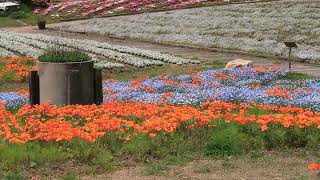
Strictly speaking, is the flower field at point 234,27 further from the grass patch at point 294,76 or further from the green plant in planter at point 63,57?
the green plant in planter at point 63,57

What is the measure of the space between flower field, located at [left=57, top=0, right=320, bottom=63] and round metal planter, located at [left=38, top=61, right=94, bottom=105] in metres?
12.9

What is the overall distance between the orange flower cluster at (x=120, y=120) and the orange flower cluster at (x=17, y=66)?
A: 952cm

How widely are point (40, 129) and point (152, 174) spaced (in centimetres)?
256

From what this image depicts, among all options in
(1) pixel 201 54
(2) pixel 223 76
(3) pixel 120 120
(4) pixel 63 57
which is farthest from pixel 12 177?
(1) pixel 201 54

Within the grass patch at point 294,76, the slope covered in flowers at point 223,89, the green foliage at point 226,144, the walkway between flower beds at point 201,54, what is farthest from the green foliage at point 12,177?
the walkway between flower beds at point 201,54

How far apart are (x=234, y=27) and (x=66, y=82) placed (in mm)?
25722

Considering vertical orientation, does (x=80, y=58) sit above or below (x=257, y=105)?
above

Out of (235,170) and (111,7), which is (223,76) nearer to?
(235,170)

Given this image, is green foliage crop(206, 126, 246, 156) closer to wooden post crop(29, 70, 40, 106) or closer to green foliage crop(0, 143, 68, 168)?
green foliage crop(0, 143, 68, 168)

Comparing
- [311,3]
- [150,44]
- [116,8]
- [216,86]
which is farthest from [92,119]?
[116,8]

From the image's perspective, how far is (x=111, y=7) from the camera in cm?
5438

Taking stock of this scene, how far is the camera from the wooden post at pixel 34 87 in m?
13.1

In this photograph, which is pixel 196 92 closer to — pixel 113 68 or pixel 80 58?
pixel 80 58

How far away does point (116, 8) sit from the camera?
176 ft
